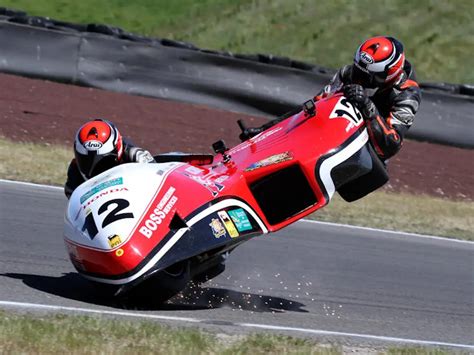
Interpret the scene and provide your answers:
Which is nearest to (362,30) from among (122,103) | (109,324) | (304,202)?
(122,103)

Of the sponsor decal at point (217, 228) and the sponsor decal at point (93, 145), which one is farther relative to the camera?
the sponsor decal at point (93, 145)

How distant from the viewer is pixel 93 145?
6.58 m

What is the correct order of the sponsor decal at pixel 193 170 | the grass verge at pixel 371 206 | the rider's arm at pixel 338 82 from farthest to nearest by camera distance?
the grass verge at pixel 371 206
the rider's arm at pixel 338 82
the sponsor decal at pixel 193 170

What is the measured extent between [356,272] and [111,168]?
2.63m

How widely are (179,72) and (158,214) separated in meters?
7.68

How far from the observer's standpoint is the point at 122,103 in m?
13.4

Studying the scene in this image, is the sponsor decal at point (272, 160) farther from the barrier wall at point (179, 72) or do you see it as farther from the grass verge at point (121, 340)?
the barrier wall at point (179, 72)

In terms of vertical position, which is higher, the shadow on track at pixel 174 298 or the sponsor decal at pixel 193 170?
the sponsor decal at pixel 193 170

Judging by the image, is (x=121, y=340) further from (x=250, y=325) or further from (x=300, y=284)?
(x=300, y=284)

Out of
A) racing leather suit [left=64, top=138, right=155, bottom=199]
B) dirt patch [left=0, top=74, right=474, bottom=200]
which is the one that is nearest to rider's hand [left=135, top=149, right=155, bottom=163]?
racing leather suit [left=64, top=138, right=155, bottom=199]

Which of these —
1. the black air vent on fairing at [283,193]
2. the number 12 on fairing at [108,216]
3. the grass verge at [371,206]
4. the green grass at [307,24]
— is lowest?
the green grass at [307,24]

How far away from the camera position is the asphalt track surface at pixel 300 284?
6203 mm

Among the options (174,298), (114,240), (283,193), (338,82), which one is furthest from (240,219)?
(338,82)

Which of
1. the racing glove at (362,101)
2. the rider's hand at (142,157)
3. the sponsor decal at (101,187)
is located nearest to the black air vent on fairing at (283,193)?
the racing glove at (362,101)
